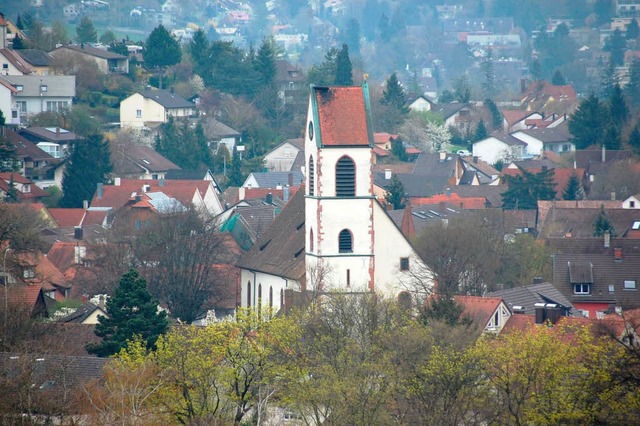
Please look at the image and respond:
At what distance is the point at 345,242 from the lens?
56375 mm

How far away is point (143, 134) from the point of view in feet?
357

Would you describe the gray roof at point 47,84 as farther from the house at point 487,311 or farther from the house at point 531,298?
the house at point 487,311

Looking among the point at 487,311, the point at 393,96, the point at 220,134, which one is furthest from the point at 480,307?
the point at 393,96

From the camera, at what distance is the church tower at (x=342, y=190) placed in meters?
55.8

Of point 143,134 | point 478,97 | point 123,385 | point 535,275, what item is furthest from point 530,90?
point 123,385

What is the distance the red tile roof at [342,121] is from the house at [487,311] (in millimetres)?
5511

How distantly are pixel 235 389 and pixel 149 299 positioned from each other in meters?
9.68

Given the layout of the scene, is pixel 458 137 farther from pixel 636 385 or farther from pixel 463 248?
pixel 636 385

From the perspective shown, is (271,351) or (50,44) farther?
(50,44)

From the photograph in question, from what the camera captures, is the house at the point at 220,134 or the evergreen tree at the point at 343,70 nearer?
the house at the point at 220,134

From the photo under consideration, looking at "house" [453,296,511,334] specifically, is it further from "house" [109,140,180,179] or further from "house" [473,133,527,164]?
"house" [473,133,527,164]

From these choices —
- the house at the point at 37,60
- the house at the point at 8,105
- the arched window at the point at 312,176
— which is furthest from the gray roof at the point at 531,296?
the house at the point at 37,60

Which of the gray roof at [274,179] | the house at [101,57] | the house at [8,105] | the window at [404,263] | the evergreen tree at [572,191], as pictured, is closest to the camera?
the window at [404,263]

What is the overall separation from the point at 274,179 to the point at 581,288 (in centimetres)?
3704
